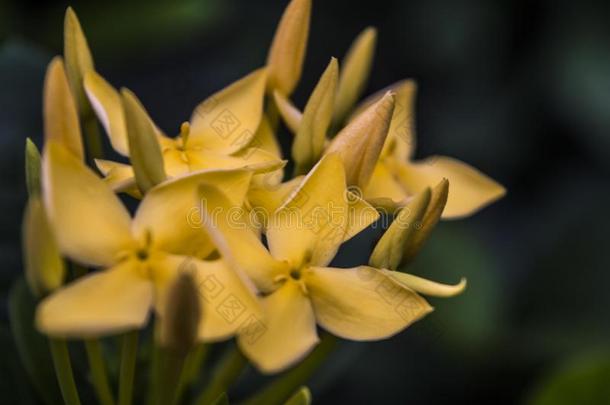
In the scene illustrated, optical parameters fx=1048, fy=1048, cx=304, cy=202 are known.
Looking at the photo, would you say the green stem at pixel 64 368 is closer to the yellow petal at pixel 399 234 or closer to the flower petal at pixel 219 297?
the flower petal at pixel 219 297

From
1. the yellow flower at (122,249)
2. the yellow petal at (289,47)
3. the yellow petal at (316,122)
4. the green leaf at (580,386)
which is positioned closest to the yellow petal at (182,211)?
the yellow flower at (122,249)

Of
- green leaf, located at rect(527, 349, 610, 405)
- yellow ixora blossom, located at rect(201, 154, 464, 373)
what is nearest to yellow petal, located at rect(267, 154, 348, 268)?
yellow ixora blossom, located at rect(201, 154, 464, 373)

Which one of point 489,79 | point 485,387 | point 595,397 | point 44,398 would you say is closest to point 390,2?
point 489,79

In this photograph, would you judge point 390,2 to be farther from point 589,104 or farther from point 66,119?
point 66,119

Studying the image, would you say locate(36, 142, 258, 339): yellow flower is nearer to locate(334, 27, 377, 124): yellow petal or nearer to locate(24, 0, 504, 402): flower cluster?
locate(24, 0, 504, 402): flower cluster

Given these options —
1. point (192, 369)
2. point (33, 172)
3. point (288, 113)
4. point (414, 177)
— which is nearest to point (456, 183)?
point (414, 177)

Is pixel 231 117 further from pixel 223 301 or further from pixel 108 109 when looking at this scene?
pixel 223 301
